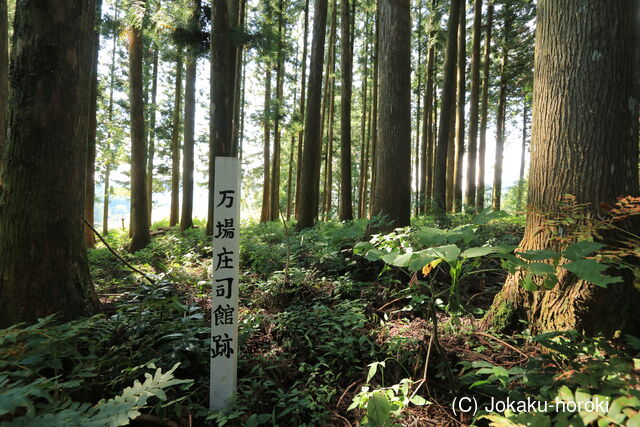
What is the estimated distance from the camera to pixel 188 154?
40.0 feet

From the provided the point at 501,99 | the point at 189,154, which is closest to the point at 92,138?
the point at 189,154

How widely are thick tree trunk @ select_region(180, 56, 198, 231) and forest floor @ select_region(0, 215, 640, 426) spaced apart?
8887 mm

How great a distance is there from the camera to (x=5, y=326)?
2383 millimetres

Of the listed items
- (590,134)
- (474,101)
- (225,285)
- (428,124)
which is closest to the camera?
(225,285)

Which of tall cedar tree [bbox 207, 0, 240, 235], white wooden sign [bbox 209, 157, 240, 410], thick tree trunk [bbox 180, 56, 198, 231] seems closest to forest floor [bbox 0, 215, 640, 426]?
white wooden sign [bbox 209, 157, 240, 410]

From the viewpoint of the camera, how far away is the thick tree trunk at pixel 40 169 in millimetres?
2445

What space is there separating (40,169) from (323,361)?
2.88 m

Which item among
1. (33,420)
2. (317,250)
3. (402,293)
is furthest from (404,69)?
(33,420)

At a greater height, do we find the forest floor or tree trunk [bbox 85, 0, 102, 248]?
tree trunk [bbox 85, 0, 102, 248]

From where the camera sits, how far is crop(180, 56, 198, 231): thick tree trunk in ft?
39.7

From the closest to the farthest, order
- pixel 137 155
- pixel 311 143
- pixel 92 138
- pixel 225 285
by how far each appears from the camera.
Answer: pixel 225 285
pixel 92 138
pixel 311 143
pixel 137 155

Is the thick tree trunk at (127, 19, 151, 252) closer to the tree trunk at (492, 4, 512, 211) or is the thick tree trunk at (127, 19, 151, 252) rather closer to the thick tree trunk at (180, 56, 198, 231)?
the thick tree trunk at (180, 56, 198, 231)

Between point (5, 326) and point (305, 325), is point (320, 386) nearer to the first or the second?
point (305, 325)

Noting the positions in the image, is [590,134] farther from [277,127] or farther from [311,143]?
[277,127]
